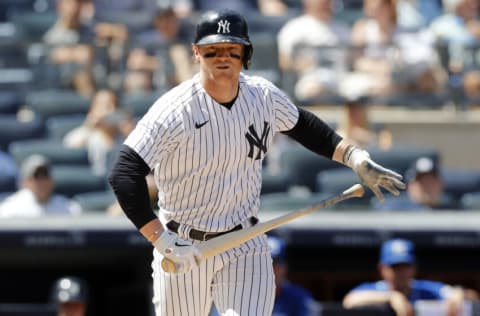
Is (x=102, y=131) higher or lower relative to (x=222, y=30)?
lower

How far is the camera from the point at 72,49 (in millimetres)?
9117

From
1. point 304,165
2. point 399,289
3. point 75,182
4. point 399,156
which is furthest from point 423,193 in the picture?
point 75,182

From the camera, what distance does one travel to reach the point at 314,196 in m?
7.77

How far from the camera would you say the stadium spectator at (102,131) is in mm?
8477

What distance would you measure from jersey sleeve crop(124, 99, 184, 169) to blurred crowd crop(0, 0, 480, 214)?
3946 mm

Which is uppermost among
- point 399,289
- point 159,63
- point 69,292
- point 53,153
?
point 159,63

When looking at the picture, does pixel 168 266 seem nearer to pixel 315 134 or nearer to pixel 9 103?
pixel 315 134

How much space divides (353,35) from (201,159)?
17.3ft

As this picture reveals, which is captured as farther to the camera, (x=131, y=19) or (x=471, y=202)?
(x=131, y=19)

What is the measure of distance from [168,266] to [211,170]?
1.33 feet

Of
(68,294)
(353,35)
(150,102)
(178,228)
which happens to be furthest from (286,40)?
(178,228)

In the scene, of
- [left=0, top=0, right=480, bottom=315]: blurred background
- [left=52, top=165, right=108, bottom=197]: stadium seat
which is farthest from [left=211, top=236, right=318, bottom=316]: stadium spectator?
[left=52, top=165, right=108, bottom=197]: stadium seat

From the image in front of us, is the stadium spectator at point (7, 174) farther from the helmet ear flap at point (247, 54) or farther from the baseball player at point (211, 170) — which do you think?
the helmet ear flap at point (247, 54)

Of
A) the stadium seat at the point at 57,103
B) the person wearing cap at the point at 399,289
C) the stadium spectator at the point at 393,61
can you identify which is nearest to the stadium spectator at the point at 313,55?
the stadium spectator at the point at 393,61
